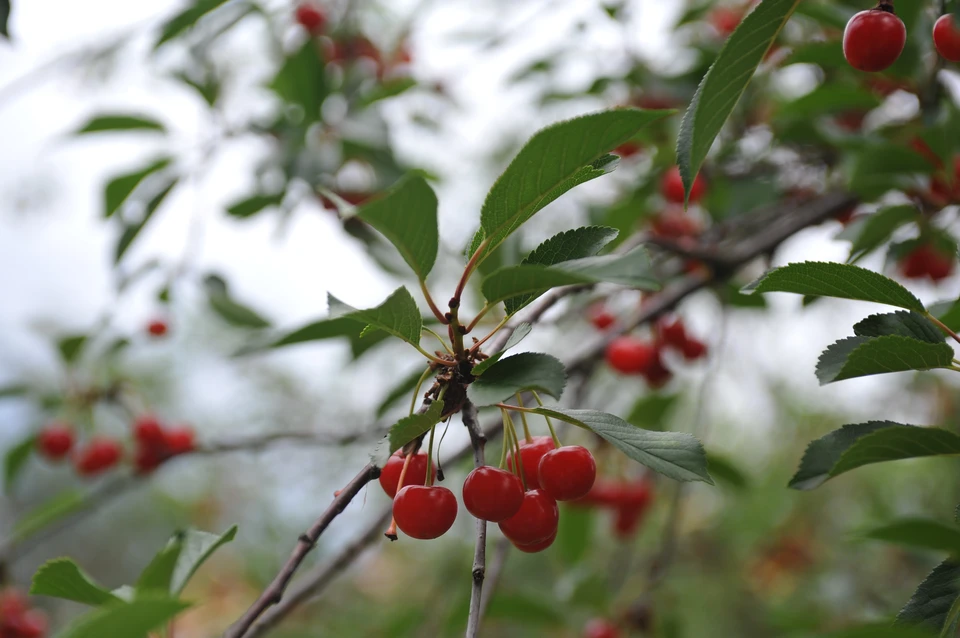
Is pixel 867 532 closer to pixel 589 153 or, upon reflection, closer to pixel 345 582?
pixel 589 153

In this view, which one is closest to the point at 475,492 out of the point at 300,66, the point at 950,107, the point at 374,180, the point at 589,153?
the point at 589,153

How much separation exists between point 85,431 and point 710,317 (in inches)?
95.0

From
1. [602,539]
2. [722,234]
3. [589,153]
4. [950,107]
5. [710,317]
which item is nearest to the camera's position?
[589,153]

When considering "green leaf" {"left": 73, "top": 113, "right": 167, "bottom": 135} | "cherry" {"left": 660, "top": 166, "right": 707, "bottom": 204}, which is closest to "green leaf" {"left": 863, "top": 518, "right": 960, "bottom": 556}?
"cherry" {"left": 660, "top": 166, "right": 707, "bottom": 204}

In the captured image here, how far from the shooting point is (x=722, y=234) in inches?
65.2

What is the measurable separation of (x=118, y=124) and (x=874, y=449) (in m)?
1.79

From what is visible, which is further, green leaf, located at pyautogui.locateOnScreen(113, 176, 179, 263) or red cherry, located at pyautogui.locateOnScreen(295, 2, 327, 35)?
red cherry, located at pyautogui.locateOnScreen(295, 2, 327, 35)

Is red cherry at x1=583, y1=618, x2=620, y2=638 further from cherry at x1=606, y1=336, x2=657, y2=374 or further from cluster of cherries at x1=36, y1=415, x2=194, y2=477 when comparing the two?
cluster of cherries at x1=36, y1=415, x2=194, y2=477

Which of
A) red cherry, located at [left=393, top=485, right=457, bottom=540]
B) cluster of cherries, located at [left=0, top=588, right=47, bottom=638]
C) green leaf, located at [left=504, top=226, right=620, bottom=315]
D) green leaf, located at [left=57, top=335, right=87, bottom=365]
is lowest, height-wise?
cluster of cherries, located at [left=0, top=588, right=47, bottom=638]

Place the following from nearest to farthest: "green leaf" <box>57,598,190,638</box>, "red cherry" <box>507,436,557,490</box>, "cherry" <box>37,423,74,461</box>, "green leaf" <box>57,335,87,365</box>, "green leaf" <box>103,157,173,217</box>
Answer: "green leaf" <box>57,598,190,638</box>
"red cherry" <box>507,436,557,490</box>
"green leaf" <box>103,157,173,217</box>
"green leaf" <box>57,335,87,365</box>
"cherry" <box>37,423,74,461</box>

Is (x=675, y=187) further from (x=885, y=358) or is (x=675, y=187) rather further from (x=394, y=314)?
(x=394, y=314)

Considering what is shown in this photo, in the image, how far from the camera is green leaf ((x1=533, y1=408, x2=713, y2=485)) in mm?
573

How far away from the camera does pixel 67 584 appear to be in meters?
0.65

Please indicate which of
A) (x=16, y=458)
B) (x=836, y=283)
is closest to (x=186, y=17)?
(x=836, y=283)
